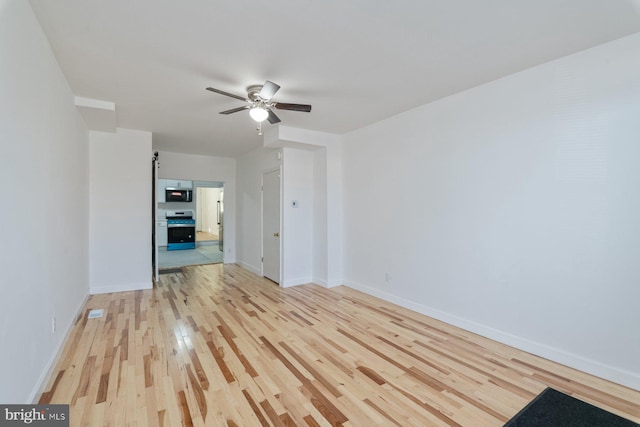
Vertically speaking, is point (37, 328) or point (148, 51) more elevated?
point (148, 51)

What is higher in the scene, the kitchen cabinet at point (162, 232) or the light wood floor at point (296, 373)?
the kitchen cabinet at point (162, 232)

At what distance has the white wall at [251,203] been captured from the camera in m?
5.71

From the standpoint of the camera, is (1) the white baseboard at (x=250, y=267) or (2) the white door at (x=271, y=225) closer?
(2) the white door at (x=271, y=225)

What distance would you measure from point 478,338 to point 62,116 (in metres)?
4.80

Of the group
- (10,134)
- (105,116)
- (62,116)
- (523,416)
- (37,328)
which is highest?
(105,116)

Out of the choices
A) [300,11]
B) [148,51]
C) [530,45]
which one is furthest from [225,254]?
[530,45]

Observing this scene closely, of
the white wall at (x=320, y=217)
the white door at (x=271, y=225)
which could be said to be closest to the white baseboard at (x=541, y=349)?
the white wall at (x=320, y=217)

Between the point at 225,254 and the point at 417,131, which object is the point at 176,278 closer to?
the point at 225,254

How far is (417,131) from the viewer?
12.3 feet

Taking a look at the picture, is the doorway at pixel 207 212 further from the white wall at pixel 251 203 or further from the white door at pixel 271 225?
the white door at pixel 271 225

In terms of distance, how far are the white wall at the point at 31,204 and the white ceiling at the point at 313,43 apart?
32 centimetres

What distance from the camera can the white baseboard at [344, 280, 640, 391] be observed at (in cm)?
221

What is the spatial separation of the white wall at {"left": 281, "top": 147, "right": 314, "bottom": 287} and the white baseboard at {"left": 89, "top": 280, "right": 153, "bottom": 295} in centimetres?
229

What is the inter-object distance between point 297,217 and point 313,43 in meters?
3.25
